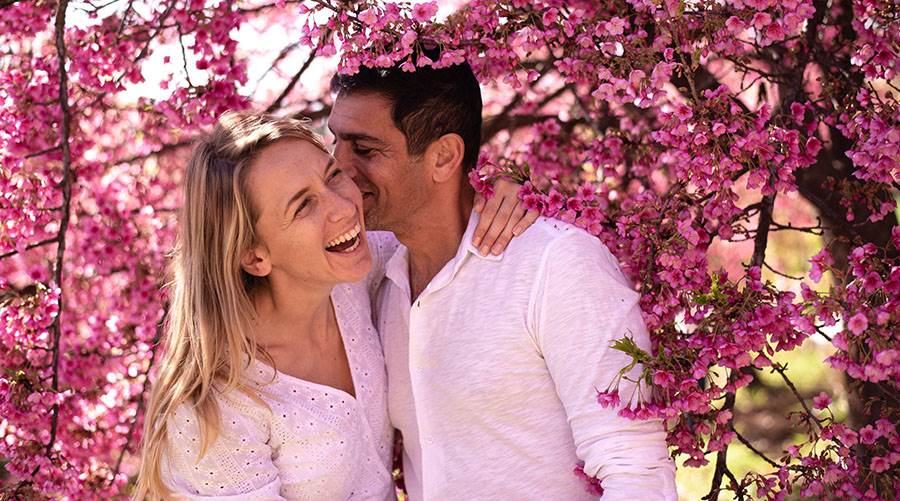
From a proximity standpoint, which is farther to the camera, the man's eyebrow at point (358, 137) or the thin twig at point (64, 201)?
the thin twig at point (64, 201)

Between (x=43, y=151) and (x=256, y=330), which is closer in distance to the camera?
(x=256, y=330)

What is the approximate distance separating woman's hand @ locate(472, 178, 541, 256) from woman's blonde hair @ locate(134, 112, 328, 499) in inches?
18.3

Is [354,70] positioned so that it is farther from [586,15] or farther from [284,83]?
[284,83]

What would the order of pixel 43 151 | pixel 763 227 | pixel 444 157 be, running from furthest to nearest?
pixel 43 151, pixel 763 227, pixel 444 157

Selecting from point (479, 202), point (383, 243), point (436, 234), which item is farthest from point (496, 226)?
point (383, 243)

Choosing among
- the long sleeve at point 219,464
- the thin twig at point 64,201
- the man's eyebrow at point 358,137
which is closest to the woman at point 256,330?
the long sleeve at point 219,464

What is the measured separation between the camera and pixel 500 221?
295 cm

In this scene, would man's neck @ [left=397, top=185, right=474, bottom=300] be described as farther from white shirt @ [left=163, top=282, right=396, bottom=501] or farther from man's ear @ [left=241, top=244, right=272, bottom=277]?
man's ear @ [left=241, top=244, right=272, bottom=277]

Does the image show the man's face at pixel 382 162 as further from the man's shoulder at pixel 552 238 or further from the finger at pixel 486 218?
the man's shoulder at pixel 552 238

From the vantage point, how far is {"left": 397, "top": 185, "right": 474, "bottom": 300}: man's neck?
10.2 feet

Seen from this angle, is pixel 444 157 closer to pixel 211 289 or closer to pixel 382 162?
pixel 382 162

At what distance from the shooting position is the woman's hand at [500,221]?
9.61ft

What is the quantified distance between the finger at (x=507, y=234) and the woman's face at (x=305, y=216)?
325 millimetres

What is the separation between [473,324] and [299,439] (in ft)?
1.70
